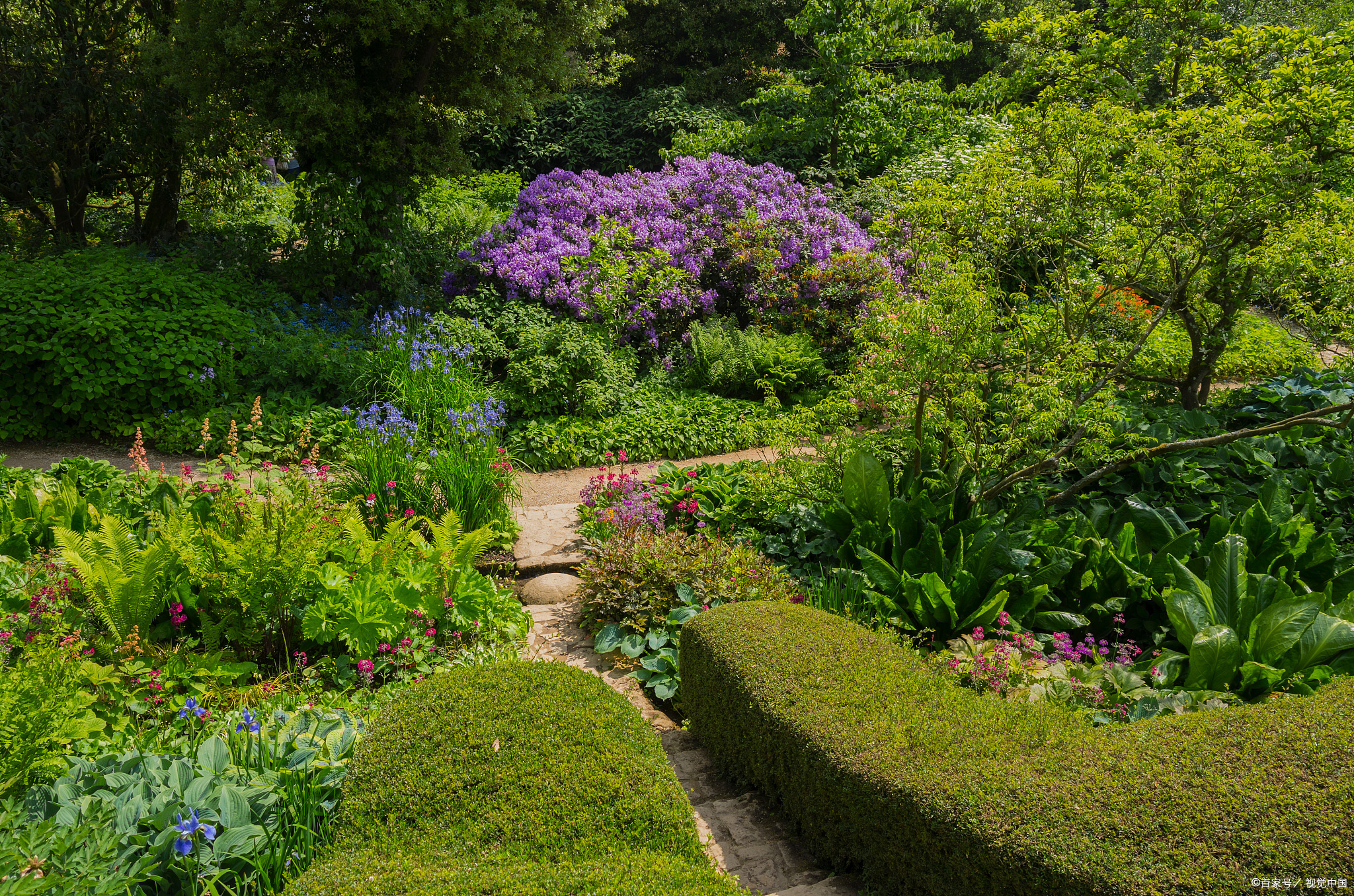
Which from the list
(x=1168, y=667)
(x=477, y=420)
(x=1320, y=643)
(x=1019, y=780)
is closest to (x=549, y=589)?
(x=477, y=420)

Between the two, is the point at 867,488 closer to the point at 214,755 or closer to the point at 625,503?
the point at 625,503

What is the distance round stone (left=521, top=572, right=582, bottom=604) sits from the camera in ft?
16.1

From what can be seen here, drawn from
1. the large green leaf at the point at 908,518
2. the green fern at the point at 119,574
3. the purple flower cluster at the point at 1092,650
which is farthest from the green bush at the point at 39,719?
the purple flower cluster at the point at 1092,650

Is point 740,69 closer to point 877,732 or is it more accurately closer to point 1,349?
point 1,349

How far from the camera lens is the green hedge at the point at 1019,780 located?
212cm

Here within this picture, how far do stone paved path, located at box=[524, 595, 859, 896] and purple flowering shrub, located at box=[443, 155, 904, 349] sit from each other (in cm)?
539

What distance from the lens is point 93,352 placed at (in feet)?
21.5

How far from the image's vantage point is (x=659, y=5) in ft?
53.2

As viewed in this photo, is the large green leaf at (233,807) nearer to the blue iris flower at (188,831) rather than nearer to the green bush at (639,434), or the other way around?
the blue iris flower at (188,831)

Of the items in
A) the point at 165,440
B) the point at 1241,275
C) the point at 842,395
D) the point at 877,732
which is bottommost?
the point at 165,440

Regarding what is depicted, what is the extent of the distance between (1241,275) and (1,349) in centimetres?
965

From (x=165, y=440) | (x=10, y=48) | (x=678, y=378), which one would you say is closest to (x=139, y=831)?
(x=165, y=440)

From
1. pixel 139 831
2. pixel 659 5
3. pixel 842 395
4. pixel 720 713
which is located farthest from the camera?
pixel 659 5

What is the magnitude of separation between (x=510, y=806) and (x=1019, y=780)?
157 cm
